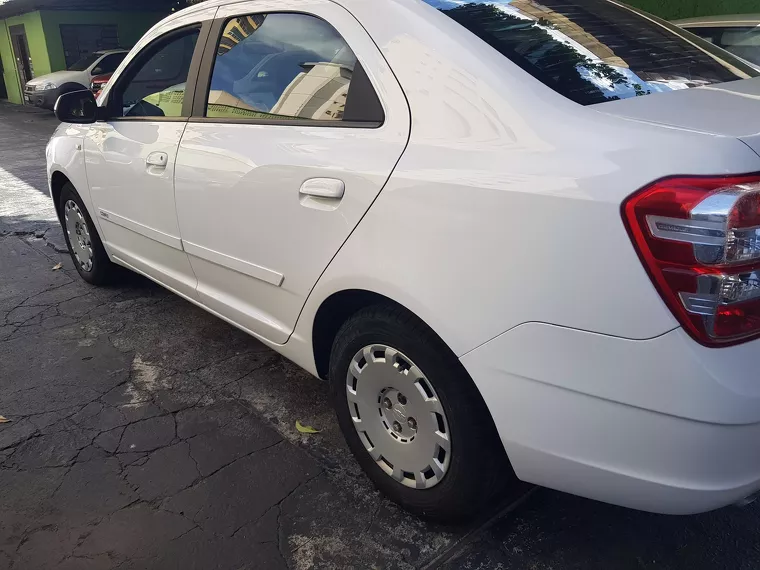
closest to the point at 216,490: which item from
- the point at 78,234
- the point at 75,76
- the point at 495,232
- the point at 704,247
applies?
the point at 495,232

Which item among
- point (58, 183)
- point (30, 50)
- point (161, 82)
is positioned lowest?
point (58, 183)

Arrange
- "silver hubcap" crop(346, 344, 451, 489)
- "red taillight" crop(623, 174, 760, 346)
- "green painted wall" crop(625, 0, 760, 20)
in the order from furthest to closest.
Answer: "green painted wall" crop(625, 0, 760, 20) → "silver hubcap" crop(346, 344, 451, 489) → "red taillight" crop(623, 174, 760, 346)

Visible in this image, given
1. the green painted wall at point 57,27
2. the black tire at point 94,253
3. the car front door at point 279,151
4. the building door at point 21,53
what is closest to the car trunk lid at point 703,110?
the car front door at point 279,151

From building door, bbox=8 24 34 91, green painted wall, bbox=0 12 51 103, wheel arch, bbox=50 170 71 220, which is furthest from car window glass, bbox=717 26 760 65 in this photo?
building door, bbox=8 24 34 91

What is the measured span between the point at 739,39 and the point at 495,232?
206 inches

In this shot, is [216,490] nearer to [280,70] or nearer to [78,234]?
[280,70]

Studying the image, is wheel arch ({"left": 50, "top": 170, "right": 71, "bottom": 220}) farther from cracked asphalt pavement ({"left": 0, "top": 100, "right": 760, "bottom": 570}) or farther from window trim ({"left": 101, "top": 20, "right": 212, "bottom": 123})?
cracked asphalt pavement ({"left": 0, "top": 100, "right": 760, "bottom": 570})

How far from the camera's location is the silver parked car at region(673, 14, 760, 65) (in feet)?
18.0

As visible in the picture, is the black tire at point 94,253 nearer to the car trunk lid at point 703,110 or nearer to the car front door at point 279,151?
the car front door at point 279,151

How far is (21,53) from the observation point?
2261 cm

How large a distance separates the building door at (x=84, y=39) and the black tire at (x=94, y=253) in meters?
18.6

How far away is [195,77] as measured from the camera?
3.01m

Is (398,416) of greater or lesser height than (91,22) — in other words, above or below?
below

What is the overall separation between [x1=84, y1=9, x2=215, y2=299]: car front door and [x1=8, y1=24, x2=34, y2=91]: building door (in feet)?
70.9
